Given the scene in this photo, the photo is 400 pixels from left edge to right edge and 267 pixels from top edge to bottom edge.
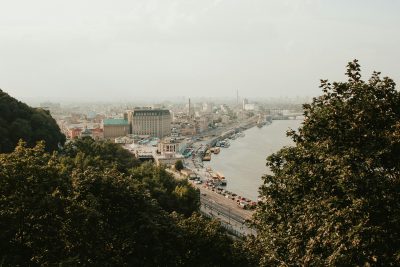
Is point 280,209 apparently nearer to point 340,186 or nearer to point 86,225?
point 340,186

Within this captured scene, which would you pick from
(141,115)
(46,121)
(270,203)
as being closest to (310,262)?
(270,203)

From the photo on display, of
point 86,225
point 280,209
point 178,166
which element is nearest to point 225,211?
point 178,166

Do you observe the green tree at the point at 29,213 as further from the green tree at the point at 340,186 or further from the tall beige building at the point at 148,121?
the tall beige building at the point at 148,121

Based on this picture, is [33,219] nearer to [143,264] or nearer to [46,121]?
[143,264]

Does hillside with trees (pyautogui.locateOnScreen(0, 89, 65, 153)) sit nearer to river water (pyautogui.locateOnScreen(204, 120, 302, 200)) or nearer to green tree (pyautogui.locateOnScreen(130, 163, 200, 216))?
green tree (pyautogui.locateOnScreen(130, 163, 200, 216))

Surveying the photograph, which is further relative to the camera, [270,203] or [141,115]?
[141,115]

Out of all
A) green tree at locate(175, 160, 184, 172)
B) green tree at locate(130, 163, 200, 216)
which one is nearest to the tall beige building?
green tree at locate(175, 160, 184, 172)

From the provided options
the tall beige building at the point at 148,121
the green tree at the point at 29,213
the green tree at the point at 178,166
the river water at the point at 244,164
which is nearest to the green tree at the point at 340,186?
the green tree at the point at 29,213
